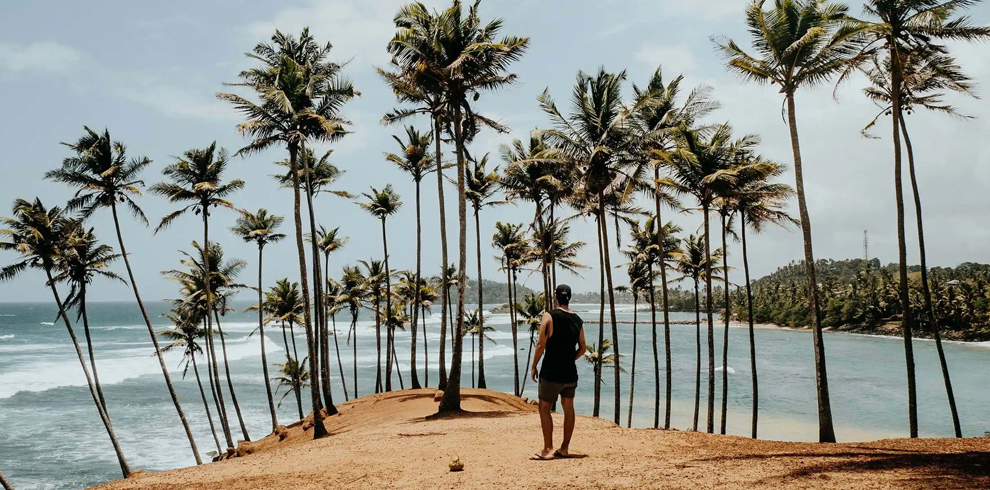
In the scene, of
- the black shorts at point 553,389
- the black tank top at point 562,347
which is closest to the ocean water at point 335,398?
the black shorts at point 553,389

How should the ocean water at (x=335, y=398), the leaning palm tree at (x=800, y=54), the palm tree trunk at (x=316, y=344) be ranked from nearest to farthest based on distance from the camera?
the leaning palm tree at (x=800, y=54), the palm tree trunk at (x=316, y=344), the ocean water at (x=335, y=398)

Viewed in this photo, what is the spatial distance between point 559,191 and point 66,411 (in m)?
43.0

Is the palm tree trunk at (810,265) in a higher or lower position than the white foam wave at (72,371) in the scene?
higher

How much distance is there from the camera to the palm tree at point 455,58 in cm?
1762

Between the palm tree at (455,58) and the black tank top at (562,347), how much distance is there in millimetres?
10646

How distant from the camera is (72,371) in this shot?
62.9m

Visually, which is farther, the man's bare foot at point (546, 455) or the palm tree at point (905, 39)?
the palm tree at point (905, 39)

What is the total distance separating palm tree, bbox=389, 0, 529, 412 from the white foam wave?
52495 millimetres

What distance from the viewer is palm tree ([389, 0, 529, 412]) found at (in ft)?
57.8

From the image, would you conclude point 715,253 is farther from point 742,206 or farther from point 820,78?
point 820,78

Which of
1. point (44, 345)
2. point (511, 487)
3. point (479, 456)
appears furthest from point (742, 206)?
point (44, 345)

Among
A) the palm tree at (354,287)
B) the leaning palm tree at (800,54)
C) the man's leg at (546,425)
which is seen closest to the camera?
the man's leg at (546,425)

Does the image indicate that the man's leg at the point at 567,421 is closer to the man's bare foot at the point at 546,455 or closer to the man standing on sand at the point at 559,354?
the man standing on sand at the point at 559,354

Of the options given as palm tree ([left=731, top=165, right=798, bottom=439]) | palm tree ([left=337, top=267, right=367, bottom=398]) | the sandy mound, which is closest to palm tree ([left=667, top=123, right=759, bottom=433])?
palm tree ([left=731, top=165, right=798, bottom=439])
